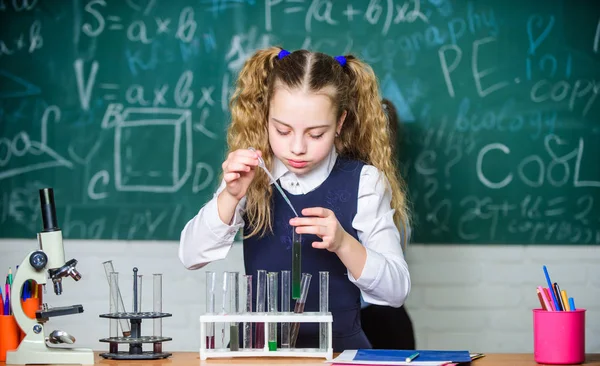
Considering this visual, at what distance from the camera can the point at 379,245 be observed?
1.92 m

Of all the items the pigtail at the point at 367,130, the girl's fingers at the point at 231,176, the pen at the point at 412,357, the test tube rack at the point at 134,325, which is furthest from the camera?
the pigtail at the point at 367,130

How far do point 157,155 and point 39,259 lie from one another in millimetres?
1772

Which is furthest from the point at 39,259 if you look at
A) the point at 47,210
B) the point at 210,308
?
the point at 210,308

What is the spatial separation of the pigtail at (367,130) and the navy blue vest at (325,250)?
0.05 meters

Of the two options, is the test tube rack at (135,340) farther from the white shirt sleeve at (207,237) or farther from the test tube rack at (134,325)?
the white shirt sleeve at (207,237)

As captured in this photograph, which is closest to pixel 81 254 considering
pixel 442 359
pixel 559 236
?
pixel 559 236

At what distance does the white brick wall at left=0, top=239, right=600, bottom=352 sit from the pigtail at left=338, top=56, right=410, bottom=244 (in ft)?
4.19

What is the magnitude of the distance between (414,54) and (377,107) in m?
1.27

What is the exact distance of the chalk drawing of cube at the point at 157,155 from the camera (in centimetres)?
337

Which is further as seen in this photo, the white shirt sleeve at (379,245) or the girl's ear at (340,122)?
the girl's ear at (340,122)

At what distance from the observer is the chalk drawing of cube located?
11.1 feet

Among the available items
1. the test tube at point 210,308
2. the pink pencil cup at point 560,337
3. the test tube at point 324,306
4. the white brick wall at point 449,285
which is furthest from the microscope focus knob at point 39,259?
the white brick wall at point 449,285

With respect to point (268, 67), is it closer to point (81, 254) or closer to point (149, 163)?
point (149, 163)

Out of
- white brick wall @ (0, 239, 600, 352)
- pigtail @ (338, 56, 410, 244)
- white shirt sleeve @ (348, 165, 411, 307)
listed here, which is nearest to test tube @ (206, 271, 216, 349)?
white shirt sleeve @ (348, 165, 411, 307)
